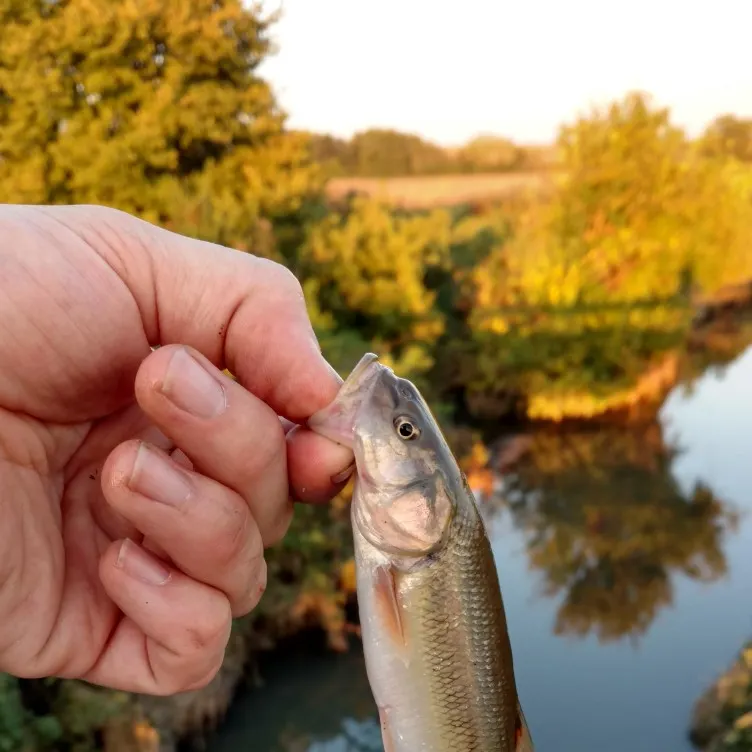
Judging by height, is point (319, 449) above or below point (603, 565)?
above

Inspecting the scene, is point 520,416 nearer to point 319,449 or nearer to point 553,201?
point 553,201

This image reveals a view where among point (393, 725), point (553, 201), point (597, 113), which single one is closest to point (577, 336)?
point (553, 201)

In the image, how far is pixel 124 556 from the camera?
189cm

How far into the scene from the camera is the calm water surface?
821 cm

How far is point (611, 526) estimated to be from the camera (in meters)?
13.5

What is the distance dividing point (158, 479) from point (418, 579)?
80cm

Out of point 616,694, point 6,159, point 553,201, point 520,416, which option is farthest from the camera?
point 553,201

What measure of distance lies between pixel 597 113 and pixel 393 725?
23.5 m

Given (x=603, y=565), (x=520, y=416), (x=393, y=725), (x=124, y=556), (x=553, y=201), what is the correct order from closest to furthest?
(x=124, y=556)
(x=393, y=725)
(x=603, y=565)
(x=520, y=416)
(x=553, y=201)

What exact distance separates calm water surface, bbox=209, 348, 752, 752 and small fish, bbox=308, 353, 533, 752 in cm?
645

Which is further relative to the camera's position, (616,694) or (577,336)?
(577,336)

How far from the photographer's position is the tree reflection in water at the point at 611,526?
11.0 metres

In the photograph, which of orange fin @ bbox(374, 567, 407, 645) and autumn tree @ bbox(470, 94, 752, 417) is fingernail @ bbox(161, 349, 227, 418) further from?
autumn tree @ bbox(470, 94, 752, 417)

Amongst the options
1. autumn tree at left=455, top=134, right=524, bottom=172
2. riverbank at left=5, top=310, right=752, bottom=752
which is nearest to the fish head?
riverbank at left=5, top=310, right=752, bottom=752
